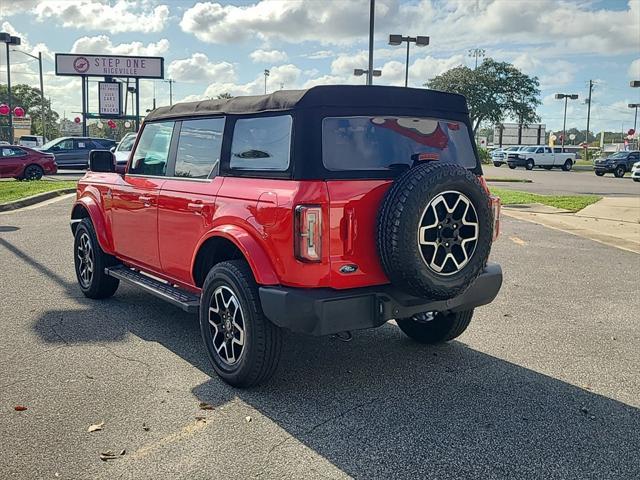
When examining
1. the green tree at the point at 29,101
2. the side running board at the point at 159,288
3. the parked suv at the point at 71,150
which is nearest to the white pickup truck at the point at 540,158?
the parked suv at the point at 71,150

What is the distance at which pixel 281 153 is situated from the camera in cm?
392

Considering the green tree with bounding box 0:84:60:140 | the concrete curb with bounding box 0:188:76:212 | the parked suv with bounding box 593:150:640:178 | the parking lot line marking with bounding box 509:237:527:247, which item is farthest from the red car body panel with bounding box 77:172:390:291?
the green tree with bounding box 0:84:60:140

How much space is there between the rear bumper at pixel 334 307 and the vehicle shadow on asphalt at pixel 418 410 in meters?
0.54

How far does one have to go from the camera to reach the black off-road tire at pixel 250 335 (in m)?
3.88

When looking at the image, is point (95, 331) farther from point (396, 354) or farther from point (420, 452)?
point (420, 452)

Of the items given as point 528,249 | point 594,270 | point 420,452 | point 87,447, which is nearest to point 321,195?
point 420,452

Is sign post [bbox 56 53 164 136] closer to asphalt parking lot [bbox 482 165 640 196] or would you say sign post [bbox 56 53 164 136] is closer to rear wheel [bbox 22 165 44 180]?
rear wheel [bbox 22 165 44 180]

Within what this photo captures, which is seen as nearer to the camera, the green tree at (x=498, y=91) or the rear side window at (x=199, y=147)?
the rear side window at (x=199, y=147)

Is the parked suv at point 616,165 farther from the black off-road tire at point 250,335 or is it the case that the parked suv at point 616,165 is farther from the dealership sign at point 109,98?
the black off-road tire at point 250,335

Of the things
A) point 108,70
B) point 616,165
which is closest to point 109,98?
point 108,70

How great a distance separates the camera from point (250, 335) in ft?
12.8

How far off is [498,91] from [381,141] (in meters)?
63.4

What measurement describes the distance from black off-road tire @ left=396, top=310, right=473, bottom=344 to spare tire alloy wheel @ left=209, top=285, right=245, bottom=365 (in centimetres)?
130

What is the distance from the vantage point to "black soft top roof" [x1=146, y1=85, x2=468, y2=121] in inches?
153
